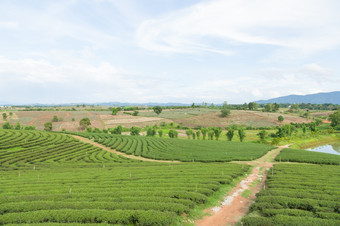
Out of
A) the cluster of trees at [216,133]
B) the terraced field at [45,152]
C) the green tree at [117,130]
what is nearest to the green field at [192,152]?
the terraced field at [45,152]

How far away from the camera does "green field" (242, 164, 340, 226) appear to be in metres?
13.0

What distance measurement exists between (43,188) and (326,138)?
11071 centimetres

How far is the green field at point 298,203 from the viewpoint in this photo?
13.0 m

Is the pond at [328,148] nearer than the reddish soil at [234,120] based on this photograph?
Yes

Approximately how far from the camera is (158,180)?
73.3 ft

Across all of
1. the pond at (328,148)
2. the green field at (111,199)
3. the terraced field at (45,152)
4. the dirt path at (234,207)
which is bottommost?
the pond at (328,148)

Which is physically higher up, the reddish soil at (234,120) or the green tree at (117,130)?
the reddish soil at (234,120)

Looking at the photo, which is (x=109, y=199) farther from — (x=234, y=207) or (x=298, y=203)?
(x=298, y=203)

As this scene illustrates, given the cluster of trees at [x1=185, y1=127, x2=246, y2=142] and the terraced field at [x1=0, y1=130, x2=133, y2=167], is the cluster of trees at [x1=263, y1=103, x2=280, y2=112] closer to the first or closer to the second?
the cluster of trees at [x1=185, y1=127, x2=246, y2=142]

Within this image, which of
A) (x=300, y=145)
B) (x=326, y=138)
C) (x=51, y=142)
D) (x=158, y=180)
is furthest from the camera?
(x=326, y=138)

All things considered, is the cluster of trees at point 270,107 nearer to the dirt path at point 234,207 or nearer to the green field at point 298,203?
the green field at point 298,203

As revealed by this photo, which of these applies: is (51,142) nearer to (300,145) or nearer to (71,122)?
(71,122)

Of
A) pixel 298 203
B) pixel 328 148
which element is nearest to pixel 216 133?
pixel 328 148

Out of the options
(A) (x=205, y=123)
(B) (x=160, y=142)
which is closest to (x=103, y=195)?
(B) (x=160, y=142)
